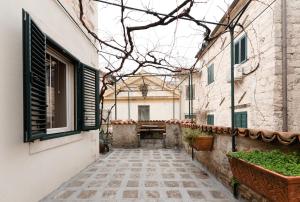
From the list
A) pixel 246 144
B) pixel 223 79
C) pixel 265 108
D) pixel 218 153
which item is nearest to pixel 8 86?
pixel 246 144

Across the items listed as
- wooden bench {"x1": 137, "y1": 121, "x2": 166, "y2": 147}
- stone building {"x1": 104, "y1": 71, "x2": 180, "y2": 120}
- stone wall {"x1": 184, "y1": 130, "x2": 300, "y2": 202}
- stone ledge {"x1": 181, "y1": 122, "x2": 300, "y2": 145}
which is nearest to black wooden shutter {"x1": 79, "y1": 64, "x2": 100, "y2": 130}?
stone wall {"x1": 184, "y1": 130, "x2": 300, "y2": 202}

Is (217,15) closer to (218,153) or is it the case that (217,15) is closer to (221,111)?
(218,153)

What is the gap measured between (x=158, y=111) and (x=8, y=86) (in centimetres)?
1697

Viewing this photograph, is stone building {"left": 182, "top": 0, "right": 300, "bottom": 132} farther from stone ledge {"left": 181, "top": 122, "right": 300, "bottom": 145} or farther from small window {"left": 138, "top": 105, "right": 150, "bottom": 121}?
small window {"left": 138, "top": 105, "right": 150, "bottom": 121}

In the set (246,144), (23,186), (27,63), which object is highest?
(27,63)

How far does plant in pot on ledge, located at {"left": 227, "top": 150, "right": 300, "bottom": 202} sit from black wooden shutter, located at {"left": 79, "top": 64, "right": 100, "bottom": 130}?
311 centimetres

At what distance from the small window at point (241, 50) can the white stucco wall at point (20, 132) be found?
4834mm

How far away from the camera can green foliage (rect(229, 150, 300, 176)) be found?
1.64 meters

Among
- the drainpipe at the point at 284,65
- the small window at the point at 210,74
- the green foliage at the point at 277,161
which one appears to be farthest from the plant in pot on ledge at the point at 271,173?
the small window at the point at 210,74

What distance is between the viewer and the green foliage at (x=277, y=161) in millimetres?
1638

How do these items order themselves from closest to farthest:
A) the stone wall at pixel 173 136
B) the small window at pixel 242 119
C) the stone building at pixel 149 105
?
1. the small window at pixel 242 119
2. the stone wall at pixel 173 136
3. the stone building at pixel 149 105

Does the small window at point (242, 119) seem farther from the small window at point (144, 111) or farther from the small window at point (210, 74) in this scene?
the small window at point (144, 111)

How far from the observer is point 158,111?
19.1 metres

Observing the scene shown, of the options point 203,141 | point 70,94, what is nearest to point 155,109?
point 70,94
